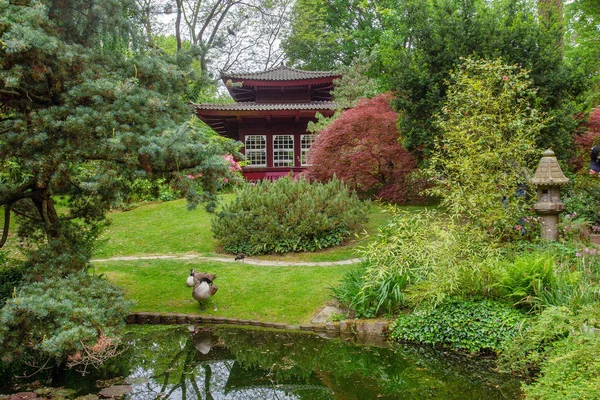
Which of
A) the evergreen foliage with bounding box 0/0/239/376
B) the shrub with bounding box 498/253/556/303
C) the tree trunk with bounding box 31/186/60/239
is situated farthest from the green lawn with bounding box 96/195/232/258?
the shrub with bounding box 498/253/556/303

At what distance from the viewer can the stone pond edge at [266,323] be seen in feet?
22.9

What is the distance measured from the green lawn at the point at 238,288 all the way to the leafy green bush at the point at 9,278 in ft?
5.72

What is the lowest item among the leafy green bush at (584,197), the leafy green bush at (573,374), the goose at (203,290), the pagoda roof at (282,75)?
the goose at (203,290)

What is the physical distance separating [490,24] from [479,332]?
7.31 meters

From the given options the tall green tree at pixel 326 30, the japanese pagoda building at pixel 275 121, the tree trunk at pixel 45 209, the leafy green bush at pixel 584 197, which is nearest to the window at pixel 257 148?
the japanese pagoda building at pixel 275 121

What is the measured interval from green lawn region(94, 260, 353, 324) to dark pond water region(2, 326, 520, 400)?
2.30ft

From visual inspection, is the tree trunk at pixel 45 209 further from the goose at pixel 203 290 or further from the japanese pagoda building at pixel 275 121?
the japanese pagoda building at pixel 275 121

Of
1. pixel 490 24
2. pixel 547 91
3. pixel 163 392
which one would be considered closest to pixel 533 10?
pixel 490 24

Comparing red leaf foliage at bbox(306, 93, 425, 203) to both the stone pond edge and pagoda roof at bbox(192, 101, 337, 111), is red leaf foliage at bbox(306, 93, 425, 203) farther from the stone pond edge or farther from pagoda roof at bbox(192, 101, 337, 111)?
pagoda roof at bbox(192, 101, 337, 111)

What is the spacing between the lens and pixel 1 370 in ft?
19.8

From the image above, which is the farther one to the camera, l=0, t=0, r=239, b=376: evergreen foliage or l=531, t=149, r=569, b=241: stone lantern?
l=531, t=149, r=569, b=241: stone lantern

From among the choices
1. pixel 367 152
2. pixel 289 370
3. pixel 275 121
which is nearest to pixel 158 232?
pixel 367 152

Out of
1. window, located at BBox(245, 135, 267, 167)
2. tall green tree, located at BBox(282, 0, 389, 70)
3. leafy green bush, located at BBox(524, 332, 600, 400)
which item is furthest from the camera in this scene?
tall green tree, located at BBox(282, 0, 389, 70)

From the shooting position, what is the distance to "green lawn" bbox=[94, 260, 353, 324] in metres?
7.85
